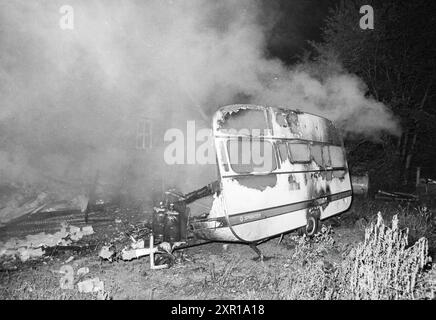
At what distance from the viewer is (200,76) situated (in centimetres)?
775

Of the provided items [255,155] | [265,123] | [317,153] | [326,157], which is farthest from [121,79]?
[326,157]

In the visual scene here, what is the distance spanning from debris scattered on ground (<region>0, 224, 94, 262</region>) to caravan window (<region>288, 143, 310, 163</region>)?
14.1ft

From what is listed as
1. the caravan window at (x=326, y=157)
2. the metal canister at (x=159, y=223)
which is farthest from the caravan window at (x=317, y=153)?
the metal canister at (x=159, y=223)

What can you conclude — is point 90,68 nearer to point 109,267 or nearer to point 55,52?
point 55,52

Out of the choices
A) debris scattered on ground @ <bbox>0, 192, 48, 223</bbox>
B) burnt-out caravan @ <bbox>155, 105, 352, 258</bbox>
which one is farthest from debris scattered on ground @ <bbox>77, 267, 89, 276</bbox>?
debris scattered on ground @ <bbox>0, 192, 48, 223</bbox>

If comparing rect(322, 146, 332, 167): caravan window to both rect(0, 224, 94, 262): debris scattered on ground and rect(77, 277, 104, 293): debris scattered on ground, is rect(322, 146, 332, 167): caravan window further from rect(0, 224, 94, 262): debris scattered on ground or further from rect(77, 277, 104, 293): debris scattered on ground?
rect(0, 224, 94, 262): debris scattered on ground

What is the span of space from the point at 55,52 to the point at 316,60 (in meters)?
9.08

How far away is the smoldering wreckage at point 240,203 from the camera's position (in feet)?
12.0

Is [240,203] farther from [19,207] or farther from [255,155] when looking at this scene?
[19,207]

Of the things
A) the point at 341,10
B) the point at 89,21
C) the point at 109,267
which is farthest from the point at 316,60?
the point at 109,267

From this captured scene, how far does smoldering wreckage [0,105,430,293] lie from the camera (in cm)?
365

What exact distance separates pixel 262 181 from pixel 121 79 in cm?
658

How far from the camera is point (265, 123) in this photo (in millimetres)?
4324

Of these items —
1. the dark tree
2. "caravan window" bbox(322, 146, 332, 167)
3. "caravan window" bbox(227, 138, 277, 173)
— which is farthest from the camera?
the dark tree
